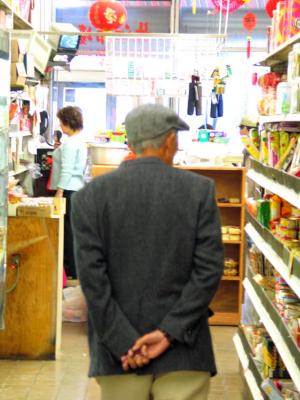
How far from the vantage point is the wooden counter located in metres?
5.33

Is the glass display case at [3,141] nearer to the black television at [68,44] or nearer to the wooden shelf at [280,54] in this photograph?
the wooden shelf at [280,54]

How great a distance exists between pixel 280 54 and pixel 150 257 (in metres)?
2.22

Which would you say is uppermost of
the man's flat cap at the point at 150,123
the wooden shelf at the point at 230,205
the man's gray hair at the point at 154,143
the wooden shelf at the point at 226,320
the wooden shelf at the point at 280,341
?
the man's flat cap at the point at 150,123

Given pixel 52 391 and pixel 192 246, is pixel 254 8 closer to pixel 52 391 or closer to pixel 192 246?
pixel 52 391

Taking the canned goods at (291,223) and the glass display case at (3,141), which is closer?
the canned goods at (291,223)

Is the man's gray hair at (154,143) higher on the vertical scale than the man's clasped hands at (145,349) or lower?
higher

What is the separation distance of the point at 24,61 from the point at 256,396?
3341 millimetres

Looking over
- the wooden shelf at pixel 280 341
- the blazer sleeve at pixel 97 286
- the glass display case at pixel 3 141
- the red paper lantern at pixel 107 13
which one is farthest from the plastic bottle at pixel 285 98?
the red paper lantern at pixel 107 13

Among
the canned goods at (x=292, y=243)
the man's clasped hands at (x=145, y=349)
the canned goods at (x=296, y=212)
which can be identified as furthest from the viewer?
the canned goods at (x=296, y=212)

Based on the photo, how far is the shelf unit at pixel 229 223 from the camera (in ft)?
22.0

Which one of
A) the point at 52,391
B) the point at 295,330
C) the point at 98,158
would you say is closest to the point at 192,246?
the point at 295,330

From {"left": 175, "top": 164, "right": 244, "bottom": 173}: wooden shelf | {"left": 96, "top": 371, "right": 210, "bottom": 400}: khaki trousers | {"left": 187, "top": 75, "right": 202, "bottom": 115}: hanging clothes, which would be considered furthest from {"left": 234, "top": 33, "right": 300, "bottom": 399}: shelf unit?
{"left": 187, "top": 75, "right": 202, "bottom": 115}: hanging clothes

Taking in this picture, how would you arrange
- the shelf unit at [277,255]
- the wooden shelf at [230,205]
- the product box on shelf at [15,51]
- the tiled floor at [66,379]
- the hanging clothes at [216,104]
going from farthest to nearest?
the hanging clothes at [216,104] < the wooden shelf at [230,205] < the product box on shelf at [15,51] < the tiled floor at [66,379] < the shelf unit at [277,255]

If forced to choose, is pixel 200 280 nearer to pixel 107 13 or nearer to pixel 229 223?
pixel 229 223
